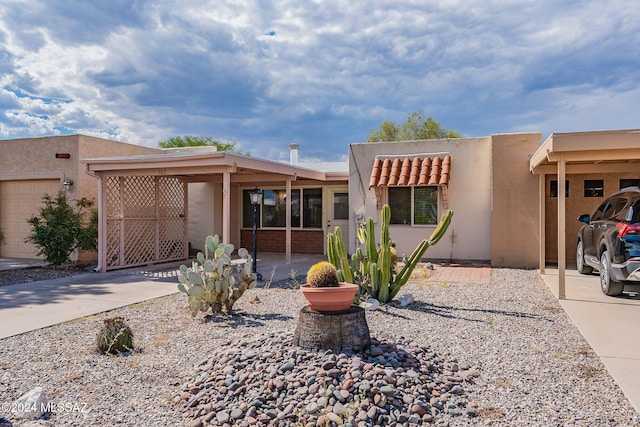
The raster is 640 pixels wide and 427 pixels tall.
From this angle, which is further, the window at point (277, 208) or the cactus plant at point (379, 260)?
the window at point (277, 208)

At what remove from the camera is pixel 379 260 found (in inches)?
296

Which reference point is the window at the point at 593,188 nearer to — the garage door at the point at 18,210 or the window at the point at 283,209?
the window at the point at 283,209

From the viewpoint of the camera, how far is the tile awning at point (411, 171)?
522 inches

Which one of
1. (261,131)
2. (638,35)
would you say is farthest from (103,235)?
(261,131)

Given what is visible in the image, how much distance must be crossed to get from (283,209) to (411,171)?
5.29 metres

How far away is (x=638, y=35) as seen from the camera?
1279 cm

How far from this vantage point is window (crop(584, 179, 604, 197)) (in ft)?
41.9

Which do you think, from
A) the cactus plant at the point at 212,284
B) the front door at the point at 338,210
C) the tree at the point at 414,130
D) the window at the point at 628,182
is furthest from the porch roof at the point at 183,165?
the tree at the point at 414,130

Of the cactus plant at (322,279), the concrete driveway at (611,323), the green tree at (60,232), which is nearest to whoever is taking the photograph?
the concrete driveway at (611,323)

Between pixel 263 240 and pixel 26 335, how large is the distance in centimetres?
1157

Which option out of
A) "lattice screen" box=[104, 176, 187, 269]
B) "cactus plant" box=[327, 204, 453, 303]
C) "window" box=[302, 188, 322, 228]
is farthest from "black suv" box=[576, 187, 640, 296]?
"lattice screen" box=[104, 176, 187, 269]

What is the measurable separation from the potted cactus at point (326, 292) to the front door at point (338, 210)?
443 inches

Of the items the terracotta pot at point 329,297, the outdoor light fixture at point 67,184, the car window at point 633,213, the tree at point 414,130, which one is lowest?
the terracotta pot at point 329,297

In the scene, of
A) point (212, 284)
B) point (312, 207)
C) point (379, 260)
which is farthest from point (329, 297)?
point (312, 207)
